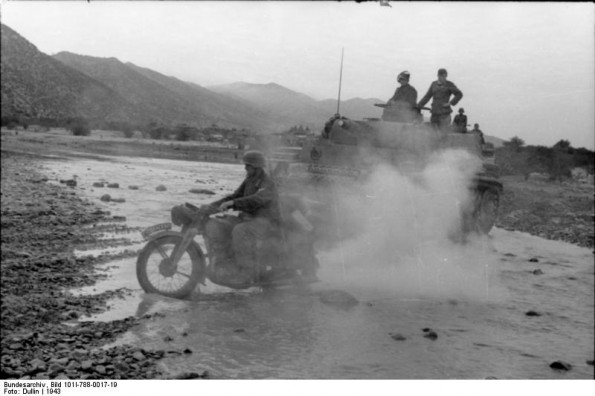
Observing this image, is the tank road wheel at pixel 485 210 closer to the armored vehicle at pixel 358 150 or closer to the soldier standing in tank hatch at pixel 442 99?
the armored vehicle at pixel 358 150

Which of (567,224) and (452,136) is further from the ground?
(452,136)

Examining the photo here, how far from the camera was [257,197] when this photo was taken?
6.80 metres

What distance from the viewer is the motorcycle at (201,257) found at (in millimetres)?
6711

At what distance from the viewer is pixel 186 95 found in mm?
16094

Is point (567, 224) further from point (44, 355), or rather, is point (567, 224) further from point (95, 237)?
point (44, 355)

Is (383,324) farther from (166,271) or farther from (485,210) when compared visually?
(485,210)

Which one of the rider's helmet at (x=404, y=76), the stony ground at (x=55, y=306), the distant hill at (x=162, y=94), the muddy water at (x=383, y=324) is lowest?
the muddy water at (x=383, y=324)

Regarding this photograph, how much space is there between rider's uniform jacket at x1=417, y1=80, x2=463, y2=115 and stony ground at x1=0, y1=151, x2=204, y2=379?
17.3 feet

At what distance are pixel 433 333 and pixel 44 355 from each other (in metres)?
3.57

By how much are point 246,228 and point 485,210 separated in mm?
7096

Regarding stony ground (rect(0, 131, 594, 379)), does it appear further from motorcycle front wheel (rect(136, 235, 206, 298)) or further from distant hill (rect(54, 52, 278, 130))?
distant hill (rect(54, 52, 278, 130))

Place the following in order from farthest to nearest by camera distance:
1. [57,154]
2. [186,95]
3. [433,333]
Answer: [57,154]
[186,95]
[433,333]

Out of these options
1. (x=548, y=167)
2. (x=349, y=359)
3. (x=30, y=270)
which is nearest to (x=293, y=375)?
(x=349, y=359)

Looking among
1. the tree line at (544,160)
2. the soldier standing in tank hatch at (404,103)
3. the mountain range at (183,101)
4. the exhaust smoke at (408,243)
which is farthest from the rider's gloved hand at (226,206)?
the tree line at (544,160)
